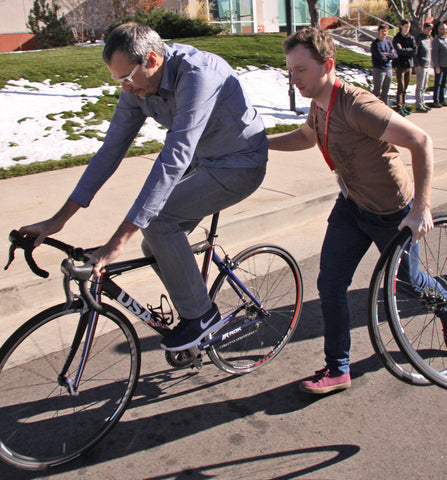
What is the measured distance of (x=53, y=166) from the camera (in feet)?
25.6

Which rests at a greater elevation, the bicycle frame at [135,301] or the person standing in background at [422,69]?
the person standing in background at [422,69]

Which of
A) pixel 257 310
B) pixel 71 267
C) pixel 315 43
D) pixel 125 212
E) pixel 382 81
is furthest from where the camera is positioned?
pixel 382 81

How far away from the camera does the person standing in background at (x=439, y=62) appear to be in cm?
1302

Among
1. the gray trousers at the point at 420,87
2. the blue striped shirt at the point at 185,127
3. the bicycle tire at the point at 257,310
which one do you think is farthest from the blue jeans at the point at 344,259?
the gray trousers at the point at 420,87

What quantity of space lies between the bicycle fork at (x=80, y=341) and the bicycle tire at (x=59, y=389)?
0.02 meters

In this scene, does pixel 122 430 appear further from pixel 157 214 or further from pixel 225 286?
pixel 157 214

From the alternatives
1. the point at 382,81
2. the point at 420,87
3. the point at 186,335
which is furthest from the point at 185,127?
the point at 420,87

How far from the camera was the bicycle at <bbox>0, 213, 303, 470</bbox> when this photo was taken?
8.35 ft

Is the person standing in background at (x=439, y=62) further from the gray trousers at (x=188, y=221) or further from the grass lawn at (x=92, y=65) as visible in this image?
the gray trousers at (x=188, y=221)

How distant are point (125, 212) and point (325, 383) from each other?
3.38 metres

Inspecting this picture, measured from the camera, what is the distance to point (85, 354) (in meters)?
2.67

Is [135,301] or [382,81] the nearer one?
[135,301]

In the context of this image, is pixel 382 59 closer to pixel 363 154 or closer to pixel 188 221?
pixel 363 154

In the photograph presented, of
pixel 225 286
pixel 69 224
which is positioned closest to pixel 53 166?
pixel 69 224
